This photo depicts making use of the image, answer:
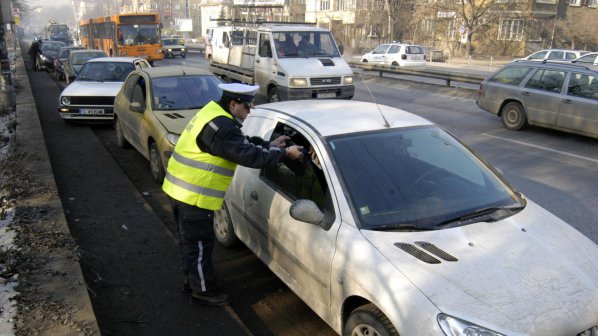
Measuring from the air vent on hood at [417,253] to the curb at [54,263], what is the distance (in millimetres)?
1981

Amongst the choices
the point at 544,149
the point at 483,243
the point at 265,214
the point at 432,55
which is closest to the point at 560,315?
the point at 483,243

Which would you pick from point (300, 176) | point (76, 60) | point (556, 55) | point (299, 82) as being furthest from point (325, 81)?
point (556, 55)

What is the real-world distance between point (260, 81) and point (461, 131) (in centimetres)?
569

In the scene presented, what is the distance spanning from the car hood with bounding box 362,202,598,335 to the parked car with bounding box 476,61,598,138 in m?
7.55

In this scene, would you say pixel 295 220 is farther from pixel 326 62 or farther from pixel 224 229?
pixel 326 62

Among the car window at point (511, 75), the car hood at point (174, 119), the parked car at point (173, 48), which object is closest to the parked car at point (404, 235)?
the car hood at point (174, 119)

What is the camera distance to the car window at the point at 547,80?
34.0 ft

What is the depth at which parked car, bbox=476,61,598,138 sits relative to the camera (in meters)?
9.82

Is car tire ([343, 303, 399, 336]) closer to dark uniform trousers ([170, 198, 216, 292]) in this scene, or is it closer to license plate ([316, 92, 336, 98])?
dark uniform trousers ([170, 198, 216, 292])

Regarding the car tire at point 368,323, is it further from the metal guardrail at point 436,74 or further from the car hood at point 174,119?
the metal guardrail at point 436,74

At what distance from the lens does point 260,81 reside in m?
14.1

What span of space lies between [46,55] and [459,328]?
31.5m

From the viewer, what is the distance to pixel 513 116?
449 inches

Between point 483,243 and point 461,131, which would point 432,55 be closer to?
point 461,131
